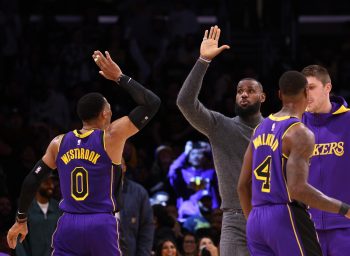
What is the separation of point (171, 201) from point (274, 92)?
2701 millimetres

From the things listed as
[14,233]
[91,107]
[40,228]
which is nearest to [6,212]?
[40,228]

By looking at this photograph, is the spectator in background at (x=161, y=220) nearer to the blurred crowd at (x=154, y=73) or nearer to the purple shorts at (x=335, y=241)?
the blurred crowd at (x=154, y=73)

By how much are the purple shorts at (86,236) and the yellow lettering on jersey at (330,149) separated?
173 centimetres

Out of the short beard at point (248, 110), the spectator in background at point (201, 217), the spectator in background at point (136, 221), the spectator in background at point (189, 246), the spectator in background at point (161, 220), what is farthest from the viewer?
the spectator in background at point (201, 217)

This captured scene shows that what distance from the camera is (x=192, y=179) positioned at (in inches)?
489

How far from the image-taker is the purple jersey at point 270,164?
20.7 ft

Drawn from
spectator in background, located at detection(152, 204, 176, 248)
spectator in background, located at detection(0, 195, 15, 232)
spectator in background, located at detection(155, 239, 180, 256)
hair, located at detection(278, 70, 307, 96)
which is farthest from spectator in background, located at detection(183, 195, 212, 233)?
hair, located at detection(278, 70, 307, 96)

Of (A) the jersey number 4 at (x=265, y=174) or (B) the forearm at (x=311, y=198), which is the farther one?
(A) the jersey number 4 at (x=265, y=174)

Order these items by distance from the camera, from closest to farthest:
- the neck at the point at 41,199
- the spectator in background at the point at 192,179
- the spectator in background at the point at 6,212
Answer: the neck at the point at 41,199 < the spectator in background at the point at 6,212 < the spectator in background at the point at 192,179

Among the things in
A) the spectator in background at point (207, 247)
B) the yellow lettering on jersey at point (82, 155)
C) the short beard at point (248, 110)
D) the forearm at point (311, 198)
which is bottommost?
the spectator in background at point (207, 247)

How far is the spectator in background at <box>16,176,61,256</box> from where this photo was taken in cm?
1017

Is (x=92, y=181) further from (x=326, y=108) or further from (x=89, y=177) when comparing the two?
(x=326, y=108)

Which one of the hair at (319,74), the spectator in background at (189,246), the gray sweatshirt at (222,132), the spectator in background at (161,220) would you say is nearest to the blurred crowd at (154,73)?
the spectator in background at (161,220)

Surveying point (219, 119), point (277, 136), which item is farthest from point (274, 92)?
point (277, 136)
